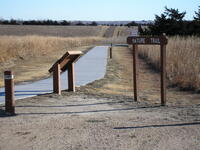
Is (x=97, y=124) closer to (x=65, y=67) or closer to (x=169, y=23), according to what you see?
(x=65, y=67)

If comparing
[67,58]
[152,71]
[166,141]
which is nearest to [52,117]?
[166,141]

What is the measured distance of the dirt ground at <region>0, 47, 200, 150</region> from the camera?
20.9ft

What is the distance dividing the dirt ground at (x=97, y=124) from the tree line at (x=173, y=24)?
28.3m

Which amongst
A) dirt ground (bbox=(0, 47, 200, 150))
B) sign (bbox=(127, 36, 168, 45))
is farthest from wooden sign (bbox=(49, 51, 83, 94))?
sign (bbox=(127, 36, 168, 45))

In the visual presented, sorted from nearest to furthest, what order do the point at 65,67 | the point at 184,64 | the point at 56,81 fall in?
the point at 56,81 → the point at 65,67 → the point at 184,64

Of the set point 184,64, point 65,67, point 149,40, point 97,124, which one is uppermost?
point 149,40

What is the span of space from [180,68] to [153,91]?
2.65 meters

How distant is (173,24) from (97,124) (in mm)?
34270

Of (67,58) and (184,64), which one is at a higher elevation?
(67,58)

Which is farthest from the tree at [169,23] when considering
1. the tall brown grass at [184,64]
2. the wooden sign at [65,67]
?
the wooden sign at [65,67]

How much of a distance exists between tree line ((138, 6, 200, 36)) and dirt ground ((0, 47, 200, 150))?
2835cm

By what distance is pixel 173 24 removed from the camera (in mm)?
40625

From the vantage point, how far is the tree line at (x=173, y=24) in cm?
3844

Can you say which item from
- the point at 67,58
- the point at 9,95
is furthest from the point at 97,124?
the point at 67,58
